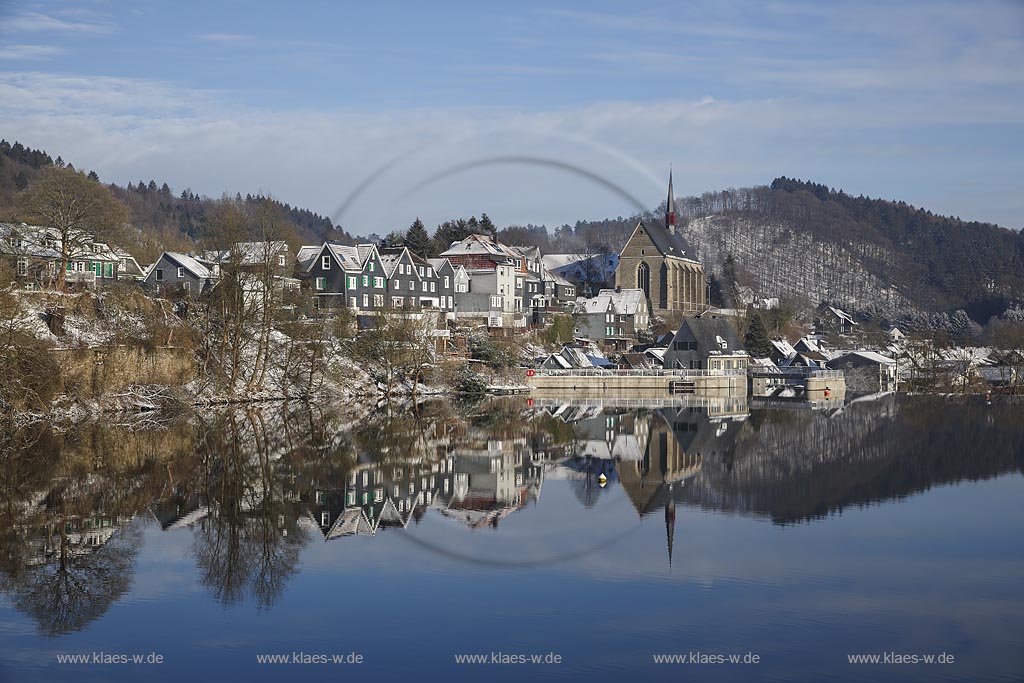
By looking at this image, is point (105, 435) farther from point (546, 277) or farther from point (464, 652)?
point (546, 277)

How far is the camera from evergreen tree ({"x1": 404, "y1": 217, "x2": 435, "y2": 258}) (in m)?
81.2

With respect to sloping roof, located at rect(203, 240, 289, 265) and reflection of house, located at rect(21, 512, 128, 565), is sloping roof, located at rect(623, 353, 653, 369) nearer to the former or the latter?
sloping roof, located at rect(203, 240, 289, 265)

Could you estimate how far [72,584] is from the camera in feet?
51.9

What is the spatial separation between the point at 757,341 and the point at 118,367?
5174 centimetres

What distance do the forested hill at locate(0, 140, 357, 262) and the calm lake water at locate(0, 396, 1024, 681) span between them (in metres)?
27.7

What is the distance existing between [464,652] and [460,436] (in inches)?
862

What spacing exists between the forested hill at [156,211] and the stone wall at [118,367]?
11.2m

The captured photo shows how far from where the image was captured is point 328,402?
46281 mm

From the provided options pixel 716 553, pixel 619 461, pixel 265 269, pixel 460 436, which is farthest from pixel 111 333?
pixel 716 553

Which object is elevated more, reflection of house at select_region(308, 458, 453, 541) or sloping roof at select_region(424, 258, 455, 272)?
sloping roof at select_region(424, 258, 455, 272)

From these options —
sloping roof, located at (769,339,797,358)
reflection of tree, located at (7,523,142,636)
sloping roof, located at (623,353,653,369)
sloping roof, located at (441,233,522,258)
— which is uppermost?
sloping roof, located at (441,233,522,258)

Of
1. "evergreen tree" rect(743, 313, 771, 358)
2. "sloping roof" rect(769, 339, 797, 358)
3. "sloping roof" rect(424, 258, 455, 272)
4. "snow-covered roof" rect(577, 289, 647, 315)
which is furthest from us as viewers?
"sloping roof" rect(769, 339, 797, 358)

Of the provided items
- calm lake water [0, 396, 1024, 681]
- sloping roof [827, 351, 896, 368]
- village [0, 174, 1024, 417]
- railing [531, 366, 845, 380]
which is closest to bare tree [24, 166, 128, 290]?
village [0, 174, 1024, 417]

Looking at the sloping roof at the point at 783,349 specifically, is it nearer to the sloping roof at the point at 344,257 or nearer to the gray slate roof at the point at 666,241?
the gray slate roof at the point at 666,241
